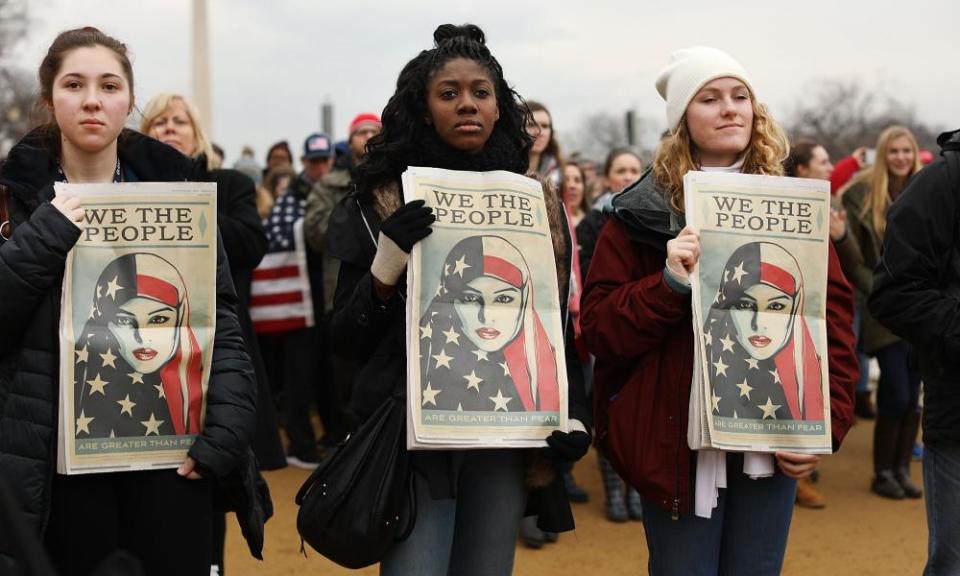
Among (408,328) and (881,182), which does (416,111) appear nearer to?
(408,328)

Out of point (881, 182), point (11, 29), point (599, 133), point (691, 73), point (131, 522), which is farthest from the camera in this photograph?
point (599, 133)

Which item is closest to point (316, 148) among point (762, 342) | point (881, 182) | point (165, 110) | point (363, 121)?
point (363, 121)

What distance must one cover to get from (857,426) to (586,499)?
3.50 m

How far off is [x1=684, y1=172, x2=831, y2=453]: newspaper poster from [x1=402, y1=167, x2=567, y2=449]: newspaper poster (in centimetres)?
41

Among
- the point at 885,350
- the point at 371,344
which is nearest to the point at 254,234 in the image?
the point at 371,344

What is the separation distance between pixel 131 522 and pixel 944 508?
2312 millimetres

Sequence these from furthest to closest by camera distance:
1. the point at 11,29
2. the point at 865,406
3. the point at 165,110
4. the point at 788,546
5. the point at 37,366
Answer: the point at 11,29 < the point at 865,406 < the point at 788,546 < the point at 165,110 < the point at 37,366

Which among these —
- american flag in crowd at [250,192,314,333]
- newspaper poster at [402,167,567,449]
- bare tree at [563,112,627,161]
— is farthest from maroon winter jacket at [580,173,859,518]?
bare tree at [563,112,627,161]

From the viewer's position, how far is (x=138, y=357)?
277 centimetres

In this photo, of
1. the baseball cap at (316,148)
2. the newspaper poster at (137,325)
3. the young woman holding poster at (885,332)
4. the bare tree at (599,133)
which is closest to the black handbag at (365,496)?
the newspaper poster at (137,325)

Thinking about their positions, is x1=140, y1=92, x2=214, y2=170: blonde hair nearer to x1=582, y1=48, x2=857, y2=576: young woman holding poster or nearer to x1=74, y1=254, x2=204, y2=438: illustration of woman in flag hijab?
x1=74, y1=254, x2=204, y2=438: illustration of woman in flag hijab

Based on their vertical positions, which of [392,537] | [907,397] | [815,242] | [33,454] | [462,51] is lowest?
[907,397]

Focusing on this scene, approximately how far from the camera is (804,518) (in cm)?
640

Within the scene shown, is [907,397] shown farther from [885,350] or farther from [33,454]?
[33,454]
